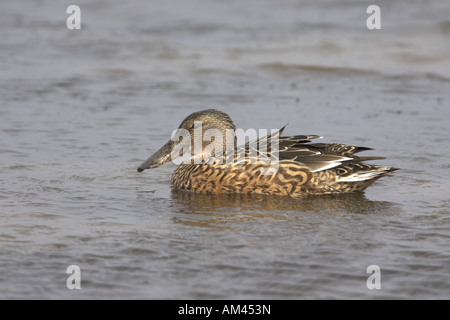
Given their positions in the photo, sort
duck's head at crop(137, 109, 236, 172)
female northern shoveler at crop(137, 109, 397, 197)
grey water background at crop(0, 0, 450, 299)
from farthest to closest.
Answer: duck's head at crop(137, 109, 236, 172) < female northern shoveler at crop(137, 109, 397, 197) < grey water background at crop(0, 0, 450, 299)

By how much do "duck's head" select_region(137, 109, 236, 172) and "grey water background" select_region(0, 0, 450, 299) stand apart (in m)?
0.35

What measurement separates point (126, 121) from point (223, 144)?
2.40m

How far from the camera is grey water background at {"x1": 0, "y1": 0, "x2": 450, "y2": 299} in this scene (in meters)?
5.50

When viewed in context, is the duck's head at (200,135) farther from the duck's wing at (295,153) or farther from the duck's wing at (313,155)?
the duck's wing at (313,155)

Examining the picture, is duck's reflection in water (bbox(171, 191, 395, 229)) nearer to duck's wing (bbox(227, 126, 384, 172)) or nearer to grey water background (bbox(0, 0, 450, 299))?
grey water background (bbox(0, 0, 450, 299))

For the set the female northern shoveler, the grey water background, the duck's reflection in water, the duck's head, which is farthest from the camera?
the duck's head

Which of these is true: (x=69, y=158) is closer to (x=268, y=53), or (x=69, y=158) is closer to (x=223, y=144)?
(x=223, y=144)

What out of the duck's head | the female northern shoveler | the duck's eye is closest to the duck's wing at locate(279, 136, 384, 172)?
the female northern shoveler

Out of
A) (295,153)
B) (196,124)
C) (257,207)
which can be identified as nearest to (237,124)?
(196,124)

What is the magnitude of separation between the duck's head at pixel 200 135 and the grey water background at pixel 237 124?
35cm

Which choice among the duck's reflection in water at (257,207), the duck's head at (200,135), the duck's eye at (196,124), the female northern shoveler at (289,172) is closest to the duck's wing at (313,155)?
the female northern shoveler at (289,172)

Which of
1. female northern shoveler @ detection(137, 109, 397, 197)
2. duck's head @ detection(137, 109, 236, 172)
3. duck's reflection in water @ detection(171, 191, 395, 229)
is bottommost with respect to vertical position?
duck's reflection in water @ detection(171, 191, 395, 229)

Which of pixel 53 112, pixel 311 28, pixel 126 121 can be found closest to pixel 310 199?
pixel 126 121

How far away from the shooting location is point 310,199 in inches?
299
